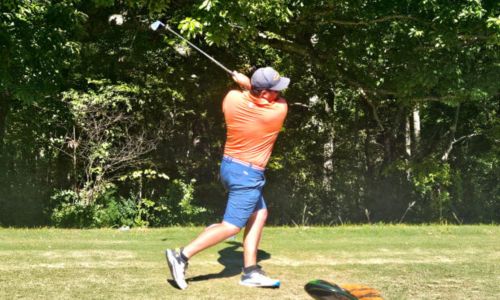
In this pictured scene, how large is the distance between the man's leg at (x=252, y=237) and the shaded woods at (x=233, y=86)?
4.80m

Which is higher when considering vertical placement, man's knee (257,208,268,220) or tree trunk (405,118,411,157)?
tree trunk (405,118,411,157)

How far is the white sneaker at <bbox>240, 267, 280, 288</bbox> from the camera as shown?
5.25m

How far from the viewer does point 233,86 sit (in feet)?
51.1

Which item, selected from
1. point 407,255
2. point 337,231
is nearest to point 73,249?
point 407,255

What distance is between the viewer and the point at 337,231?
966 cm

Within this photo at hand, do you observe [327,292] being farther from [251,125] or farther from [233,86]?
[233,86]

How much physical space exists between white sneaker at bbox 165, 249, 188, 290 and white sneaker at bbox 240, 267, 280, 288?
51cm

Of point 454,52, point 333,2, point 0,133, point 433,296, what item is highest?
point 333,2

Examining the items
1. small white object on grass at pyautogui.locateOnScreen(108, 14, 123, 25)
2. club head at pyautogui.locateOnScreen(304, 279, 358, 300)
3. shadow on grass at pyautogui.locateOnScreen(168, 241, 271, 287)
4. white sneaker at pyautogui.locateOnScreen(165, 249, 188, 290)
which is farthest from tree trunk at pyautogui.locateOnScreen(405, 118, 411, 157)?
club head at pyautogui.locateOnScreen(304, 279, 358, 300)

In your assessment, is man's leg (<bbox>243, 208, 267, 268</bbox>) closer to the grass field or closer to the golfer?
the golfer

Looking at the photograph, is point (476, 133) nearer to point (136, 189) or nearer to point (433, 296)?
point (136, 189)

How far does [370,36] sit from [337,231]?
16.9ft

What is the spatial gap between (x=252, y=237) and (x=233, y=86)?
33.8ft

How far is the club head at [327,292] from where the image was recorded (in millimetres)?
2057
